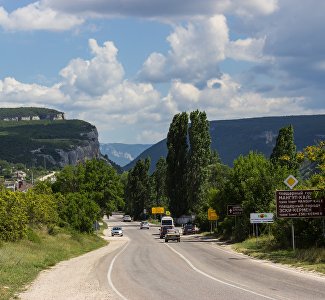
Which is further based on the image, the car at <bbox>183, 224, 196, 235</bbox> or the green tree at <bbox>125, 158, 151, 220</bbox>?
the green tree at <bbox>125, 158, 151, 220</bbox>

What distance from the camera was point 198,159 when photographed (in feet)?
316

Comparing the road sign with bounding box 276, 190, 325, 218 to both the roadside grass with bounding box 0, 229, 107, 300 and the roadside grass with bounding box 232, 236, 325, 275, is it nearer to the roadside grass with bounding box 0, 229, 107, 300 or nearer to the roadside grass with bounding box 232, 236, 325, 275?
the roadside grass with bounding box 232, 236, 325, 275

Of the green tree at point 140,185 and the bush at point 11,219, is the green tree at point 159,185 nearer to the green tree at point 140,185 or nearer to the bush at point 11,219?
the green tree at point 140,185

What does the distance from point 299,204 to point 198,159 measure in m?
60.6

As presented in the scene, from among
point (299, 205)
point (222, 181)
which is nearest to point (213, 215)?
point (222, 181)

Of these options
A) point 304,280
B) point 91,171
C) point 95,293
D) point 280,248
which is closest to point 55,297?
point 95,293

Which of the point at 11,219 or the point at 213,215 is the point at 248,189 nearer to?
the point at 213,215

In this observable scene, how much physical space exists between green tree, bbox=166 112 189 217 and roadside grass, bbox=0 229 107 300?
41109mm

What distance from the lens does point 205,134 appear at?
97.8m

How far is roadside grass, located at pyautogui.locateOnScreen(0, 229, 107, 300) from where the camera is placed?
23578 millimetres

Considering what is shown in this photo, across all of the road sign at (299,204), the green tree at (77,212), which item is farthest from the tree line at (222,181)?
the green tree at (77,212)

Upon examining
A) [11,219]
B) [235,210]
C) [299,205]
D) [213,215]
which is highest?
[235,210]

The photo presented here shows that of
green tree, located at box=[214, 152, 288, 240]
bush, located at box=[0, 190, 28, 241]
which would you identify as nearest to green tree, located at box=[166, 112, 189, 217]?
green tree, located at box=[214, 152, 288, 240]

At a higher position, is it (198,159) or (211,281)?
(198,159)
